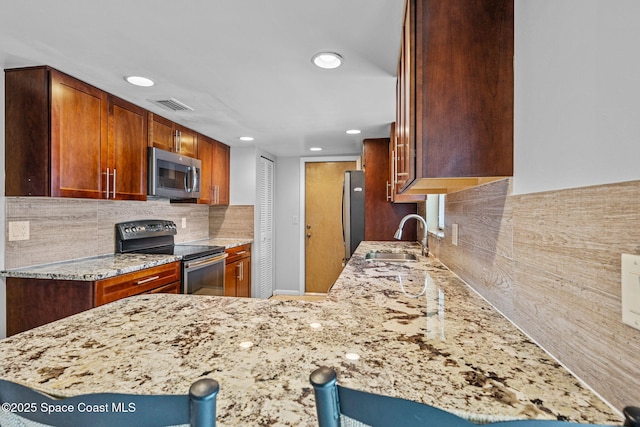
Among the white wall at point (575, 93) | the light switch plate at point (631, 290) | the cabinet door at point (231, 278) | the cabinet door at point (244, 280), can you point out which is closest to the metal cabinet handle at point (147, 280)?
the cabinet door at point (231, 278)

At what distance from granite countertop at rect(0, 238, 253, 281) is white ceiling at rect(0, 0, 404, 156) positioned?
1.23 meters

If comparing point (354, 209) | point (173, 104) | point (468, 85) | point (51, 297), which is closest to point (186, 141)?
point (173, 104)

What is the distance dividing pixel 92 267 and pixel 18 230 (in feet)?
1.62

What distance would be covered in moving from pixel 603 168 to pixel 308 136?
3234 millimetres

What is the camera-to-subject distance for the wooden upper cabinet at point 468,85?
1.03m

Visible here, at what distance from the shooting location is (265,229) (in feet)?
15.0

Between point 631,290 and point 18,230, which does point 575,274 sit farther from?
point 18,230

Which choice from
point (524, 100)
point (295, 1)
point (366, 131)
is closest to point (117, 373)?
point (524, 100)

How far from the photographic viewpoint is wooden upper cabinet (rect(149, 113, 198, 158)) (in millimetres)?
2826

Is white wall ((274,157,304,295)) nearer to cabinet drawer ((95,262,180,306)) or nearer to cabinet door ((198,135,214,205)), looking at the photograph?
cabinet door ((198,135,214,205))

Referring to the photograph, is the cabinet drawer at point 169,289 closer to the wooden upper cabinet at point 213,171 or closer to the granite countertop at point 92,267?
the granite countertop at point 92,267

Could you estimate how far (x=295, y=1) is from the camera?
132 centimetres

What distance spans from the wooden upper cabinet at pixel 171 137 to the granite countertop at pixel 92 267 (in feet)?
3.22

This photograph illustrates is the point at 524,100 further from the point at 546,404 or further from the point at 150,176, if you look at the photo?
the point at 150,176
